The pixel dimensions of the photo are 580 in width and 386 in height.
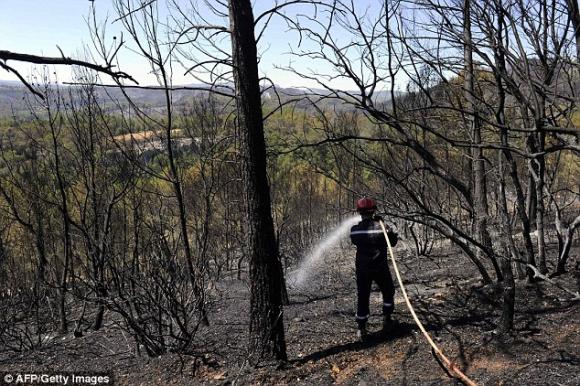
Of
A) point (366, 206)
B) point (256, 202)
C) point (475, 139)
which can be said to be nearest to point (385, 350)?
point (366, 206)

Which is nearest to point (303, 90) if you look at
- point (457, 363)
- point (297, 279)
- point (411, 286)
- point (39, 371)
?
point (457, 363)

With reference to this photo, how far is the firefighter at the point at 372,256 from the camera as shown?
5.57m

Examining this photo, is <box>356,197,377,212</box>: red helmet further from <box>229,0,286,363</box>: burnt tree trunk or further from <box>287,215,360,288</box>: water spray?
<box>287,215,360,288</box>: water spray

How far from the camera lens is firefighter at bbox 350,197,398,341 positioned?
18.3ft

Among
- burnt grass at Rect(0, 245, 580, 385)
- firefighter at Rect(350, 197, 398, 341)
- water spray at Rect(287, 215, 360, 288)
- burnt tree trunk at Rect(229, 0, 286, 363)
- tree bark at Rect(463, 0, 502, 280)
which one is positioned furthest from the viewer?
water spray at Rect(287, 215, 360, 288)

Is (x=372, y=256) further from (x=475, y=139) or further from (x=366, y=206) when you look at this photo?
(x=475, y=139)

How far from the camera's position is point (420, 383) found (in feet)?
13.7

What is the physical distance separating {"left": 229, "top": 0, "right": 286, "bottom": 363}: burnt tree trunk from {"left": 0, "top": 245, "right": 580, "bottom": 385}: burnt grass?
0.32 metres

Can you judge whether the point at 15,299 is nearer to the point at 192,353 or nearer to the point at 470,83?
the point at 192,353

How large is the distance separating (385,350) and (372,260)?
1023 mm

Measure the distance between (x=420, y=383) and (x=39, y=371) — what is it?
4893mm

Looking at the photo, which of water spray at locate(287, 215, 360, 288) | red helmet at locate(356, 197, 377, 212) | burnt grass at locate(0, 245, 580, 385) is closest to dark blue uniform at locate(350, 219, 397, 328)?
red helmet at locate(356, 197, 377, 212)

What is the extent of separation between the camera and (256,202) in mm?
4766

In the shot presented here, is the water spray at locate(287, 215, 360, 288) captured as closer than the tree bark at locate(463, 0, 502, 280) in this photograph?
No
